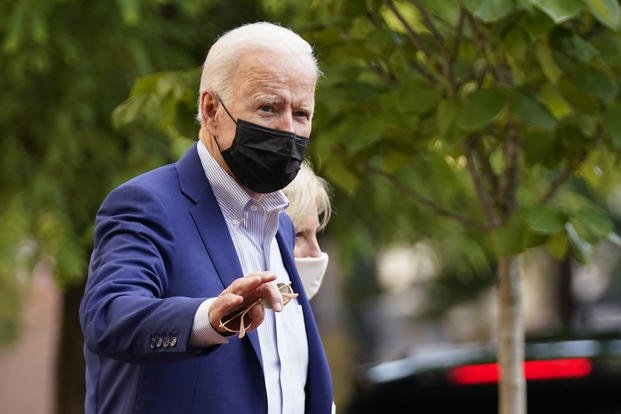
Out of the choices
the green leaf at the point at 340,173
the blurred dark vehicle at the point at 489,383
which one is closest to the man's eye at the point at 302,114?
the green leaf at the point at 340,173

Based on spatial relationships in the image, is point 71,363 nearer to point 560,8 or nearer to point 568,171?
point 568,171

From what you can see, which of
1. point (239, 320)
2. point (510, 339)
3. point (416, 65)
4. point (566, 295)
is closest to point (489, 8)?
point (416, 65)

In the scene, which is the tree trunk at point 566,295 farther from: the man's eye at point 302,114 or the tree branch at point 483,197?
the man's eye at point 302,114

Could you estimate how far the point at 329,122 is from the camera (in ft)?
14.1

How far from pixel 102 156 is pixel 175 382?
4.95 m

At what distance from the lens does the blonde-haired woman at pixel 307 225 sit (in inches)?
147

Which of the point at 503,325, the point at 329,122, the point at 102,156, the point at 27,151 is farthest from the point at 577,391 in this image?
the point at 27,151

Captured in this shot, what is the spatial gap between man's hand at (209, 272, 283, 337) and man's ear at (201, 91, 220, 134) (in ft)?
1.90

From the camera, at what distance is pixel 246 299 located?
2.31 m

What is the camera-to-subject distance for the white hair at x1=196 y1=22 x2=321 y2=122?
271 centimetres

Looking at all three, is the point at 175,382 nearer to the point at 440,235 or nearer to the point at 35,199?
the point at 35,199

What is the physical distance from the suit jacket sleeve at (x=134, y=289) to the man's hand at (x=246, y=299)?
0.20 feet


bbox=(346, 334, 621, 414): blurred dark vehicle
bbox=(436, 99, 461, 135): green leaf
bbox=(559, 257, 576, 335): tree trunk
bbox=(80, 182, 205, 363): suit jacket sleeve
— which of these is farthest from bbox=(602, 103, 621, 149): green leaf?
bbox=(559, 257, 576, 335): tree trunk

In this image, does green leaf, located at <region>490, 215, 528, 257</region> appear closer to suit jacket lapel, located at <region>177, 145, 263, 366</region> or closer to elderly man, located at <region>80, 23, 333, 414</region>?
elderly man, located at <region>80, 23, 333, 414</region>
